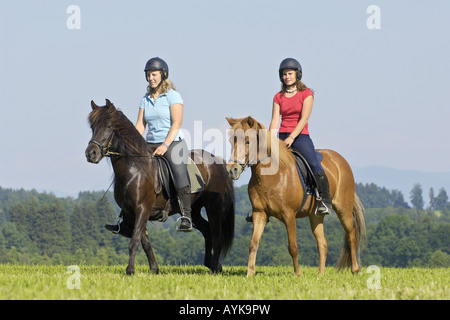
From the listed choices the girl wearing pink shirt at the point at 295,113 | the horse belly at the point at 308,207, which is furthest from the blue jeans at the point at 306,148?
the horse belly at the point at 308,207

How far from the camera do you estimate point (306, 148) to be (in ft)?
37.8

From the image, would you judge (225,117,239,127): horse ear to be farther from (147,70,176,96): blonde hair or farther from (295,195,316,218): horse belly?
(295,195,316,218): horse belly

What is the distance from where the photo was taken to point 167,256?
15700 centimetres

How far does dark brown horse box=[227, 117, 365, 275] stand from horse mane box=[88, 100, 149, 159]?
1729 mm

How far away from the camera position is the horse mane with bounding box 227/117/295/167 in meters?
10.4

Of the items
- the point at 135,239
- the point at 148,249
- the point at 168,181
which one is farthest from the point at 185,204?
the point at 135,239

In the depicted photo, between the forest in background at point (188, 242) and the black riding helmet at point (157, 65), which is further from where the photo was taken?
the forest in background at point (188, 242)

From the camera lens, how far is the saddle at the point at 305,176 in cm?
1145

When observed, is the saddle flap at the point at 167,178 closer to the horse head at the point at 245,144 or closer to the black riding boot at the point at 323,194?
the horse head at the point at 245,144

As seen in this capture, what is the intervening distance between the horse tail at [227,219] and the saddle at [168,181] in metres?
0.90

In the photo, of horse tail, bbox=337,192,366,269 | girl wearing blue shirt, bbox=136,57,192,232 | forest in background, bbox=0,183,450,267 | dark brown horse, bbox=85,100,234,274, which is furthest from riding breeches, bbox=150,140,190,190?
forest in background, bbox=0,183,450,267
